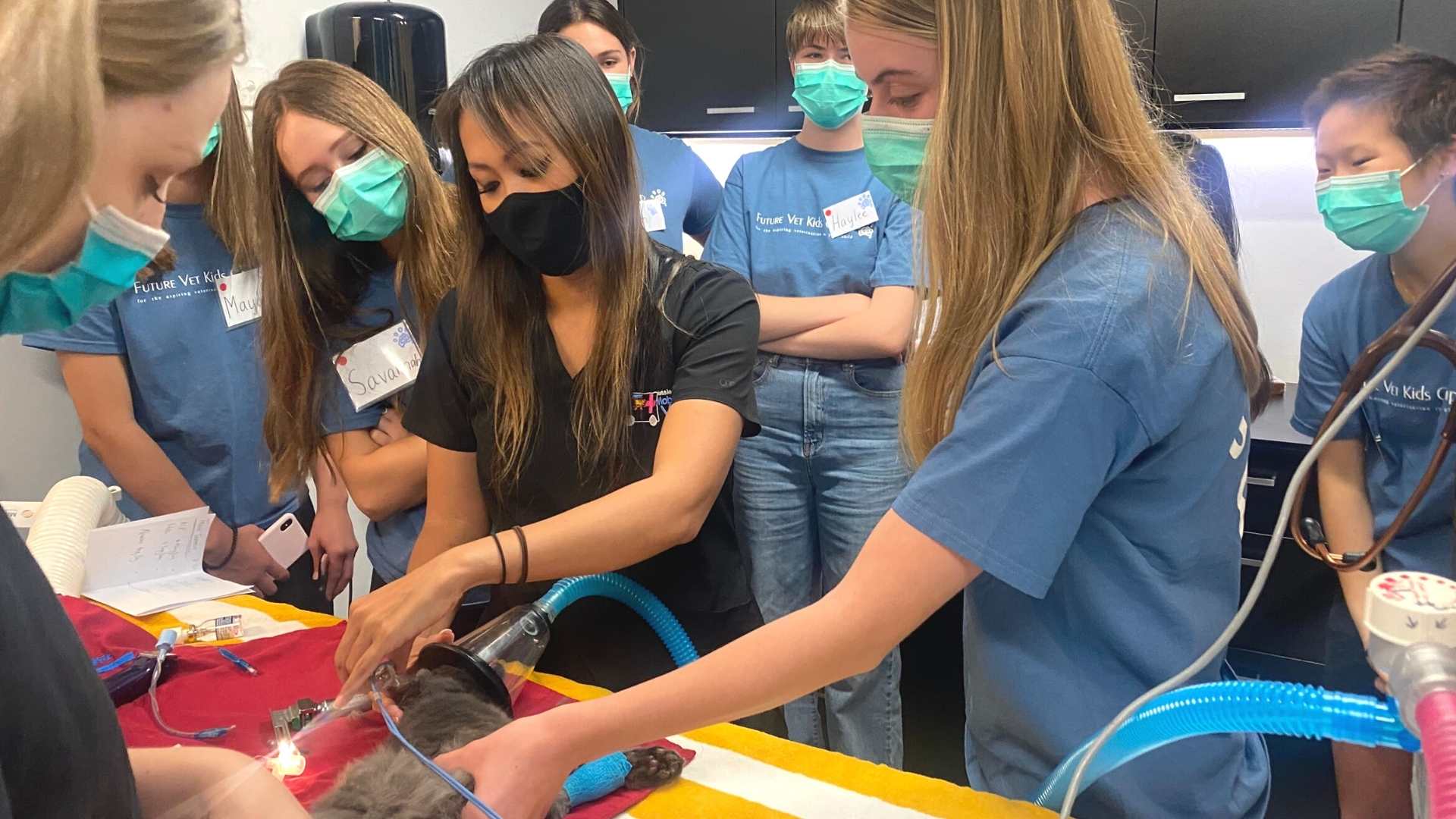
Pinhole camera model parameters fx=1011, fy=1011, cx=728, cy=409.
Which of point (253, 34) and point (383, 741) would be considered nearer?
point (253, 34)

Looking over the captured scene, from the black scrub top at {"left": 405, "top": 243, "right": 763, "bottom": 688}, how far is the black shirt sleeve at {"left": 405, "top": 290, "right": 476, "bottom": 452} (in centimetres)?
1

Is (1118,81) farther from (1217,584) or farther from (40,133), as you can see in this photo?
(40,133)

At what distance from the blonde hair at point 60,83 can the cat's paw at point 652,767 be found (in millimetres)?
766

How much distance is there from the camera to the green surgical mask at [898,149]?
1.03 meters

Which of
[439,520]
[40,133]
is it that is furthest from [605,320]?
[40,133]

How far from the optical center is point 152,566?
1688 mm

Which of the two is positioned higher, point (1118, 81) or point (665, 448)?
point (1118, 81)

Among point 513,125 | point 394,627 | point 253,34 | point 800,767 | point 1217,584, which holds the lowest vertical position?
point 800,767

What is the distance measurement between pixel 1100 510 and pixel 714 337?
698 millimetres

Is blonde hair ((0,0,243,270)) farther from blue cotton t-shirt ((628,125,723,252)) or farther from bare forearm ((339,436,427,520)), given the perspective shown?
blue cotton t-shirt ((628,125,723,252))

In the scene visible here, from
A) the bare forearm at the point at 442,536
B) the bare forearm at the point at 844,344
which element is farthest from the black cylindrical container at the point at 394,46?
the bare forearm at the point at 442,536

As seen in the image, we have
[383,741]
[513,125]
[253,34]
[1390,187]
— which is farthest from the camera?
[1390,187]

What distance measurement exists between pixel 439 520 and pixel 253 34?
3.17 feet

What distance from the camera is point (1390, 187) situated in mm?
1990
